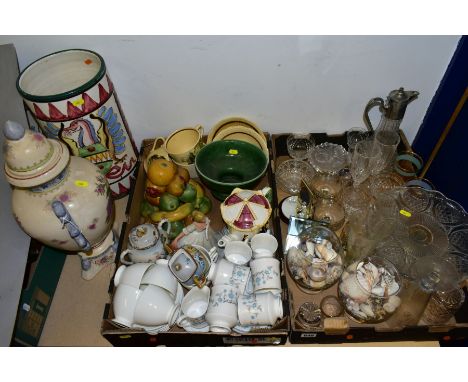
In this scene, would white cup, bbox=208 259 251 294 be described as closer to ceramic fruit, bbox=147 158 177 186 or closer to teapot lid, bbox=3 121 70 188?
ceramic fruit, bbox=147 158 177 186

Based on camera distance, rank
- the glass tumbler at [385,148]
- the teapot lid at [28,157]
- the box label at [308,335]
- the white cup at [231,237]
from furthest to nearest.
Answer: the glass tumbler at [385,148] < the white cup at [231,237] < the box label at [308,335] < the teapot lid at [28,157]

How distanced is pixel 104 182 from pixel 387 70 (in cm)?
100

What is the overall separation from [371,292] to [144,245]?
65 centimetres

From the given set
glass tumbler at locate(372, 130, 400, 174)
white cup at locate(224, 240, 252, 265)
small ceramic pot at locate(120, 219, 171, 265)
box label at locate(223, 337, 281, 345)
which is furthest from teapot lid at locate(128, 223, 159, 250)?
glass tumbler at locate(372, 130, 400, 174)

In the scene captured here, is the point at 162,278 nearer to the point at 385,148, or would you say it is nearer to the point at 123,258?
the point at 123,258

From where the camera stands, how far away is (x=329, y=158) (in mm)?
1427


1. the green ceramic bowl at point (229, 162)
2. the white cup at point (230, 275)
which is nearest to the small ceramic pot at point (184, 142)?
the green ceramic bowl at point (229, 162)

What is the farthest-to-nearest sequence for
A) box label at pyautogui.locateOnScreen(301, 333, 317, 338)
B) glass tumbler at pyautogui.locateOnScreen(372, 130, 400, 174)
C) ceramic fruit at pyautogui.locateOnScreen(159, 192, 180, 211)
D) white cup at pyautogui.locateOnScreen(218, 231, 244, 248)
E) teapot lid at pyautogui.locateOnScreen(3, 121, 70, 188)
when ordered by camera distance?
glass tumbler at pyautogui.locateOnScreen(372, 130, 400, 174), ceramic fruit at pyautogui.locateOnScreen(159, 192, 180, 211), white cup at pyautogui.locateOnScreen(218, 231, 244, 248), box label at pyautogui.locateOnScreen(301, 333, 317, 338), teapot lid at pyautogui.locateOnScreen(3, 121, 70, 188)

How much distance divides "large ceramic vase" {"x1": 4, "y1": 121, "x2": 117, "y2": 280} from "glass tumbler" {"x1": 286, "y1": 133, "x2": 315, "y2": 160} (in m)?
0.69

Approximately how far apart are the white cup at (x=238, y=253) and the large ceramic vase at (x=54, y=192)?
1.23 ft

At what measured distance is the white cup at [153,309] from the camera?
0.99 m

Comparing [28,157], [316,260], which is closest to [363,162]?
[316,260]

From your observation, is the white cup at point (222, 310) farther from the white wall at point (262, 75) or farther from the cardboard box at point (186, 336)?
the white wall at point (262, 75)

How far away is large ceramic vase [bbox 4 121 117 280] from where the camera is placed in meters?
0.94
